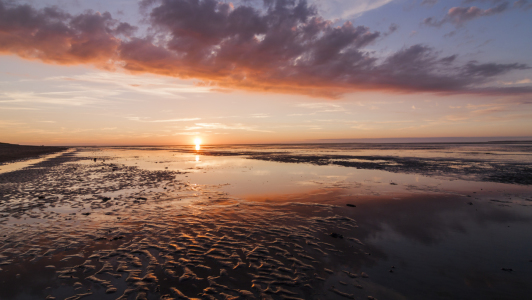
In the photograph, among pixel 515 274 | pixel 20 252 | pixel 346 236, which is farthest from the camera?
pixel 346 236

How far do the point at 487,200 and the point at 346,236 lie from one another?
11.5m

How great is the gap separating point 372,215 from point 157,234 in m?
9.99

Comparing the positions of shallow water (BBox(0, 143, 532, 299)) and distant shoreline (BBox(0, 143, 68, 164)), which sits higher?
distant shoreline (BBox(0, 143, 68, 164))

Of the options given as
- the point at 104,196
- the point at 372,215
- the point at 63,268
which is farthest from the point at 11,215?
the point at 372,215

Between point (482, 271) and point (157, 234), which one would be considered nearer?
point (482, 271)

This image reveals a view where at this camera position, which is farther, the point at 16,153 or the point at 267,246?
the point at 16,153

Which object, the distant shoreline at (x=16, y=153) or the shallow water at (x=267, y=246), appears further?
the distant shoreline at (x=16, y=153)

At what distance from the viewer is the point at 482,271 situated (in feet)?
21.9

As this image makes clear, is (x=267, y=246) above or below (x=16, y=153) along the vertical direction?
below

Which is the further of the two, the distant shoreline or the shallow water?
the distant shoreline

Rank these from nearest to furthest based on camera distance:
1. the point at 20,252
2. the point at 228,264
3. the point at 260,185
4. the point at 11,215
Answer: the point at 228,264, the point at 20,252, the point at 11,215, the point at 260,185

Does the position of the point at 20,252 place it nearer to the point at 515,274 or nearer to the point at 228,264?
the point at 228,264

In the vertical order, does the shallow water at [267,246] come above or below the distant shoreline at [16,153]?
below

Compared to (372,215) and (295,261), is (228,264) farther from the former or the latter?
(372,215)
